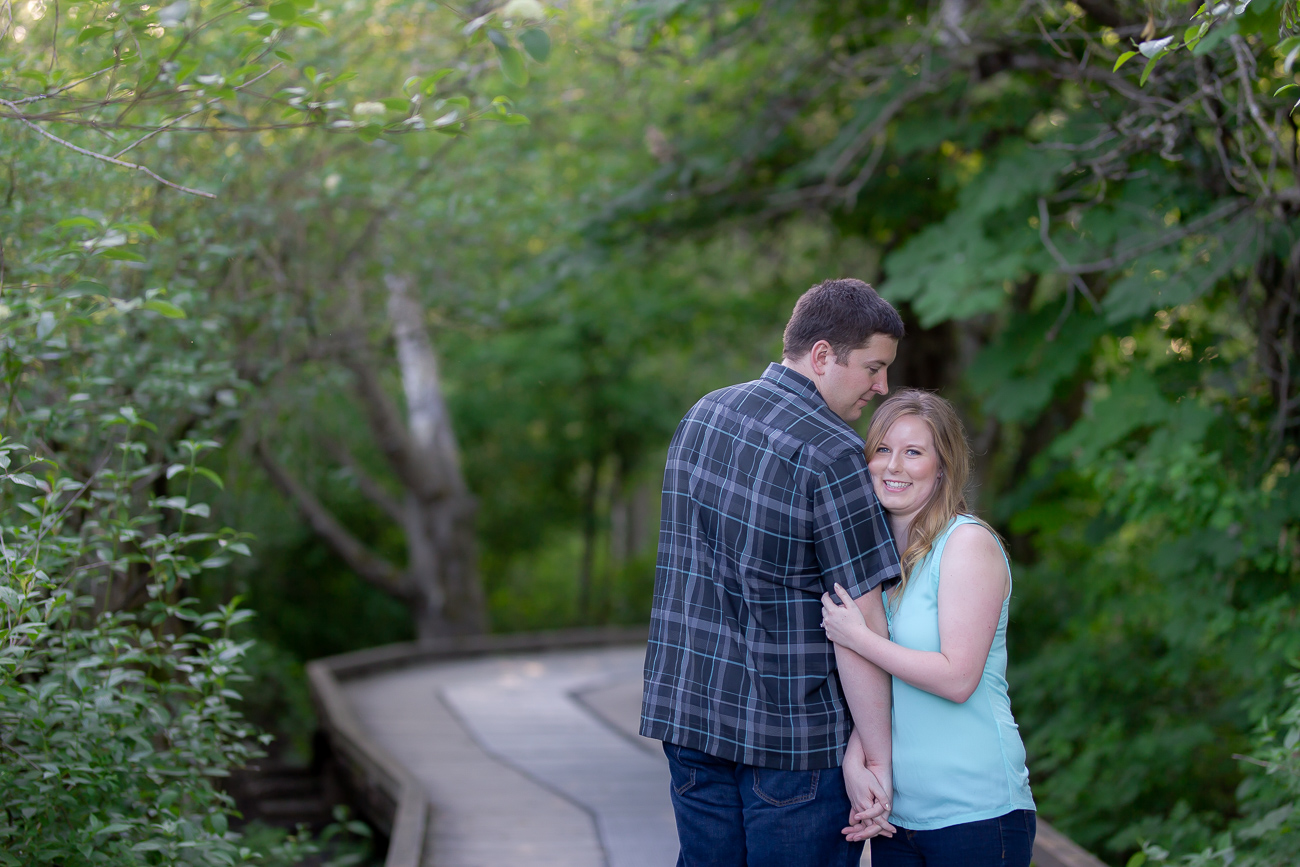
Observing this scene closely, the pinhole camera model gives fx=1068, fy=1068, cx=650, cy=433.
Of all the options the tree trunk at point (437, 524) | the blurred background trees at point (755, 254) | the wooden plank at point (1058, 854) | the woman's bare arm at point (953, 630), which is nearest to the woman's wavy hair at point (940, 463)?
the woman's bare arm at point (953, 630)

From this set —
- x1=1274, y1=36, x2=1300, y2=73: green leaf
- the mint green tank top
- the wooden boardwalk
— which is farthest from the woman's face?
the wooden boardwalk

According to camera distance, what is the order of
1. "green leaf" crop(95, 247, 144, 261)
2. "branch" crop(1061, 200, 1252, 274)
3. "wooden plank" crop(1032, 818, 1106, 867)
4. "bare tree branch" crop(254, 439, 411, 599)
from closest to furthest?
"green leaf" crop(95, 247, 144, 261) < "wooden plank" crop(1032, 818, 1106, 867) < "branch" crop(1061, 200, 1252, 274) < "bare tree branch" crop(254, 439, 411, 599)

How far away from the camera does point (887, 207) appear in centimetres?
736

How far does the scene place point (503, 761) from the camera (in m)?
7.33

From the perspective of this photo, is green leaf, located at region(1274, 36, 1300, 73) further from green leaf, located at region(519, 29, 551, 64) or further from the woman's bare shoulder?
green leaf, located at region(519, 29, 551, 64)

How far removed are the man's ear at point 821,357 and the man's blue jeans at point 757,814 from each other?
89cm

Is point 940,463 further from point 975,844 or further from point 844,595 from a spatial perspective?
point 975,844

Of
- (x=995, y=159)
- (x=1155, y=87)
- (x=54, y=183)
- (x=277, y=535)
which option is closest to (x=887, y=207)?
(x=995, y=159)

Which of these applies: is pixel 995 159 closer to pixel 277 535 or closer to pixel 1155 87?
pixel 1155 87

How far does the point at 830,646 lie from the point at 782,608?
0.45ft

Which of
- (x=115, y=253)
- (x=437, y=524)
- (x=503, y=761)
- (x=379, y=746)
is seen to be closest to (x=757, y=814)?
(x=115, y=253)

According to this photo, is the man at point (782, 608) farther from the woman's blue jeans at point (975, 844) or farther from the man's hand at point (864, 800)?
the woman's blue jeans at point (975, 844)

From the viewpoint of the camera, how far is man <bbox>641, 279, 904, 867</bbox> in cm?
228

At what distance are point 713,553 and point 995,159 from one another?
4.51m
